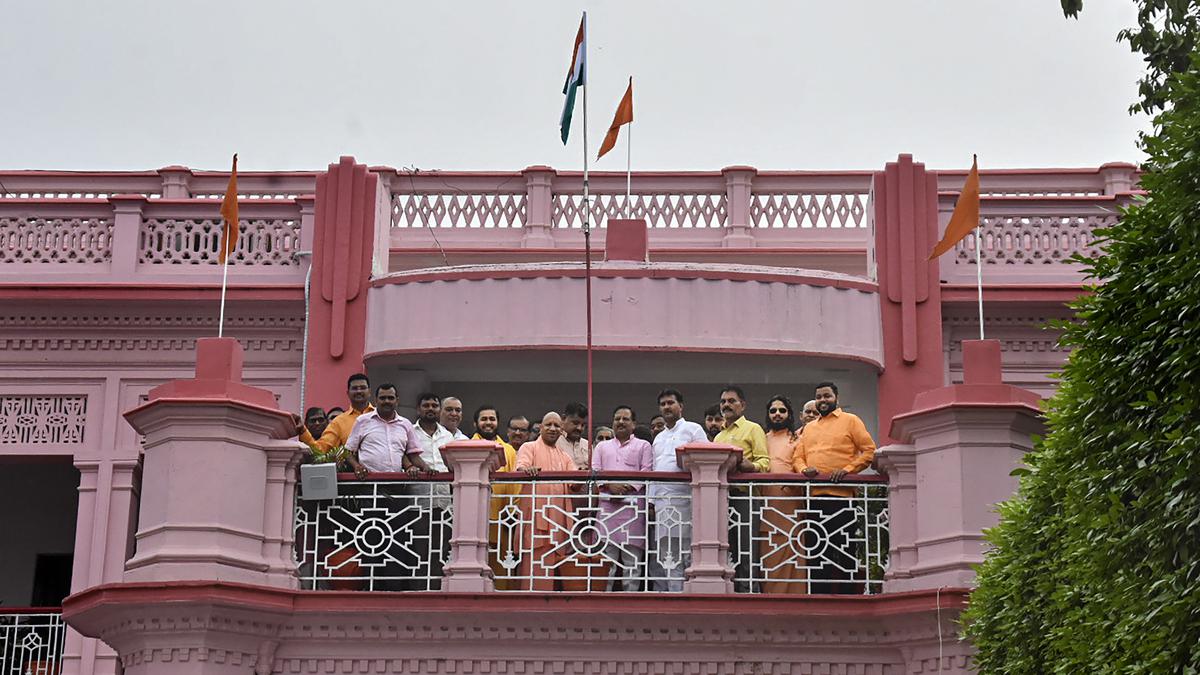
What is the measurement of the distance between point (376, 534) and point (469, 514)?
0.69m

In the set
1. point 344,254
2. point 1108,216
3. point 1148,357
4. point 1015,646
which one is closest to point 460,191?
point 344,254

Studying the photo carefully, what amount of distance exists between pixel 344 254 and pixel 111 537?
325 centimetres

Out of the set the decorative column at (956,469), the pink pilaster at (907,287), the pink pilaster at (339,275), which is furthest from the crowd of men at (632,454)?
the pink pilaster at (907,287)

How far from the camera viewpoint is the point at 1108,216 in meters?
18.9

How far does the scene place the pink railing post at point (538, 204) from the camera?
1984 cm

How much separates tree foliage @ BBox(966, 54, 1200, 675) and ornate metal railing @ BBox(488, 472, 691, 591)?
3779 millimetres

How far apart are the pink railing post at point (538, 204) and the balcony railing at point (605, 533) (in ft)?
22.7

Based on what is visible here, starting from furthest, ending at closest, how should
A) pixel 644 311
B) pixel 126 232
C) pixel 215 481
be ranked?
1. pixel 126 232
2. pixel 644 311
3. pixel 215 481

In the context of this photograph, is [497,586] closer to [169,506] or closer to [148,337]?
[169,506]

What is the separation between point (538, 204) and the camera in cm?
2003

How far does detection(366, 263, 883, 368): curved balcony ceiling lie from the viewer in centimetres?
1742

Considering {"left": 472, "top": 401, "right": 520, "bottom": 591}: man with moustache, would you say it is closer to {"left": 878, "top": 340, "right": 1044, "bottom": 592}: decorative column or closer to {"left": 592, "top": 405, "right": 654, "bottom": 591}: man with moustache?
{"left": 592, "top": 405, "right": 654, "bottom": 591}: man with moustache

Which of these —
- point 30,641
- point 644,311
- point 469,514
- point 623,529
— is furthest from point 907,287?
point 30,641

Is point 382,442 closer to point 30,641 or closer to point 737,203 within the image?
point 30,641
